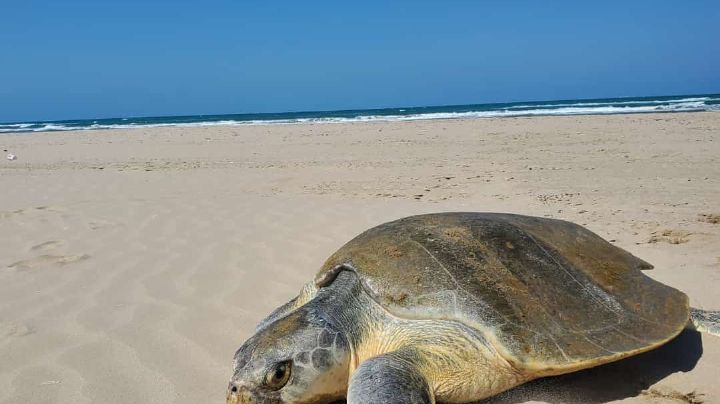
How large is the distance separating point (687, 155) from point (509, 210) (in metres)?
5.71

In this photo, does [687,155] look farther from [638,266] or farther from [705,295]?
[638,266]

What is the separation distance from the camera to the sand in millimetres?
2654

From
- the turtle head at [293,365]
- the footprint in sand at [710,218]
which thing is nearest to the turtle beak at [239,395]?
the turtle head at [293,365]

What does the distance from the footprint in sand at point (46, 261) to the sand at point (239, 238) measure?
1.2 inches

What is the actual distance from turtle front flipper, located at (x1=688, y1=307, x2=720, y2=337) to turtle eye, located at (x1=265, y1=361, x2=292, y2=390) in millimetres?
2261

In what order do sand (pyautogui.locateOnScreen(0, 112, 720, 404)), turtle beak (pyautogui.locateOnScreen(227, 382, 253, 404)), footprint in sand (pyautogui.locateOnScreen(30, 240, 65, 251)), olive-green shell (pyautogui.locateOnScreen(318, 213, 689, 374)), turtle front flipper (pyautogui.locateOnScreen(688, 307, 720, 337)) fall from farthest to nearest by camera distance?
1. footprint in sand (pyautogui.locateOnScreen(30, 240, 65, 251))
2. turtle front flipper (pyautogui.locateOnScreen(688, 307, 720, 337))
3. sand (pyautogui.locateOnScreen(0, 112, 720, 404))
4. olive-green shell (pyautogui.locateOnScreen(318, 213, 689, 374))
5. turtle beak (pyautogui.locateOnScreen(227, 382, 253, 404))

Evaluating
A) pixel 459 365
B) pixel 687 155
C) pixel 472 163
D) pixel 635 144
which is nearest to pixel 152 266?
pixel 459 365

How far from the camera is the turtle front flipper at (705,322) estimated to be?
2922mm

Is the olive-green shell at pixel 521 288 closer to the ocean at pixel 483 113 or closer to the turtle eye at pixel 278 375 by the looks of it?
the turtle eye at pixel 278 375

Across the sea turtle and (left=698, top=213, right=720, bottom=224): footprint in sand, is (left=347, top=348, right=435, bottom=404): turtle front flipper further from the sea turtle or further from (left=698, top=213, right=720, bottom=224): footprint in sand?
(left=698, top=213, right=720, bottom=224): footprint in sand

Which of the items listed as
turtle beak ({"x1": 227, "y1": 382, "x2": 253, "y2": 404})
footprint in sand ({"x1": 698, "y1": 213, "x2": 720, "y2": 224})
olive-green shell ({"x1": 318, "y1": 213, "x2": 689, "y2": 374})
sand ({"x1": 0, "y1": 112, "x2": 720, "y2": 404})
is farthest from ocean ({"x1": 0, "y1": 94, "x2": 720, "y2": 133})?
turtle beak ({"x1": 227, "y1": 382, "x2": 253, "y2": 404})

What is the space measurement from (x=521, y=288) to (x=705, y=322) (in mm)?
1284

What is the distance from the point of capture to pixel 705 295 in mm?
3557

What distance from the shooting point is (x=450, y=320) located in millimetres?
2332
